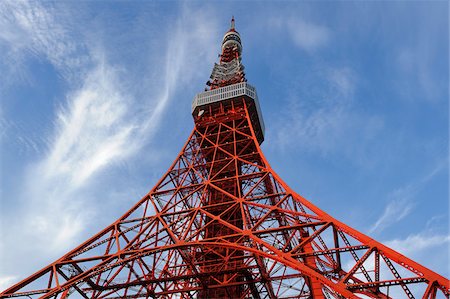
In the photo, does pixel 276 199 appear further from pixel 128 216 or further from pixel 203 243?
pixel 128 216

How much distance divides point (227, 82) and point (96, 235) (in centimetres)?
1555

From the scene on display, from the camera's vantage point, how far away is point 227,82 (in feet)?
93.3

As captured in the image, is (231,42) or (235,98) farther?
(231,42)

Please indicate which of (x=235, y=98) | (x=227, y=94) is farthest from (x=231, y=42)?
(x=235, y=98)

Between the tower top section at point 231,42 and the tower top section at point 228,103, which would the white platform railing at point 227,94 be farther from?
the tower top section at point 231,42

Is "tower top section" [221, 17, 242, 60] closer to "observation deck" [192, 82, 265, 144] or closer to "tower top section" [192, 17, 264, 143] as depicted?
"tower top section" [192, 17, 264, 143]

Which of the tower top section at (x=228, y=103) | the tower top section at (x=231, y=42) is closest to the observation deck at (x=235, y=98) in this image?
the tower top section at (x=228, y=103)

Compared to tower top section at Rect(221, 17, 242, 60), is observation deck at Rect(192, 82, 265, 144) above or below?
below

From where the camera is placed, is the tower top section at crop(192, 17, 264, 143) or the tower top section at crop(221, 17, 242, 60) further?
the tower top section at crop(221, 17, 242, 60)

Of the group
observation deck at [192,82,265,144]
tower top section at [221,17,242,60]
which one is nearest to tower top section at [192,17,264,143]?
observation deck at [192,82,265,144]

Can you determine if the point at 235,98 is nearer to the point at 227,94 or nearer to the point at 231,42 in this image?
the point at 227,94

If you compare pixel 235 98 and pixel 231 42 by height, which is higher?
pixel 231 42

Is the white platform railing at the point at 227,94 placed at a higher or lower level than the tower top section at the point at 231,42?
lower

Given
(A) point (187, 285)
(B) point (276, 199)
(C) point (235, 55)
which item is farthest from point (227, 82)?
(A) point (187, 285)
